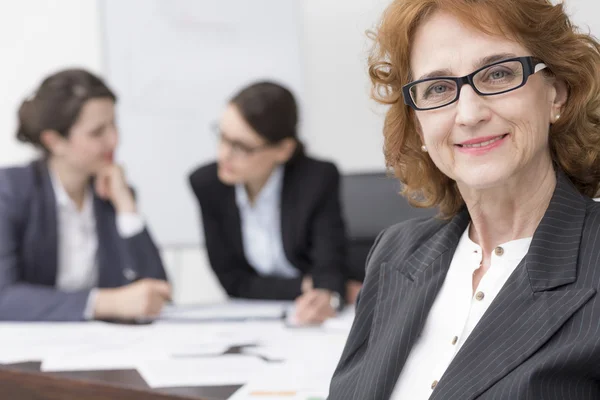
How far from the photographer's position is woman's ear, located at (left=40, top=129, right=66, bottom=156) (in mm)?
2871

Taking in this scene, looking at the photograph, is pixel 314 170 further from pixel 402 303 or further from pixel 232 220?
pixel 402 303

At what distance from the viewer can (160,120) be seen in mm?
4402

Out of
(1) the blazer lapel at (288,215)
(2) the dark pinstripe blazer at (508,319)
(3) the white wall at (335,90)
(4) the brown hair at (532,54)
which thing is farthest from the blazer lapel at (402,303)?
(3) the white wall at (335,90)

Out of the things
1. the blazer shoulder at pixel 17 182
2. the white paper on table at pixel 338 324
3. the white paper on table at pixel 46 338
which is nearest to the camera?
the white paper on table at pixel 46 338

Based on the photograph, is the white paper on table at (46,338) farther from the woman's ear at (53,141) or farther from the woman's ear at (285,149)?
the woman's ear at (285,149)

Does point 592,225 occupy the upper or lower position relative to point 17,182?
upper

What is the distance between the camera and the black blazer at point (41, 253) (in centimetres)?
249

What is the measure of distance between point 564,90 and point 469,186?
0.77 ft

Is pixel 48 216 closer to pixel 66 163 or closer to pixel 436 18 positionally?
pixel 66 163

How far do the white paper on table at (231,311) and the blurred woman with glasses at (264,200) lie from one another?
0.15 metres

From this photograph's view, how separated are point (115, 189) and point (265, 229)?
2.08 feet

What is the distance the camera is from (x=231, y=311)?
2.53m

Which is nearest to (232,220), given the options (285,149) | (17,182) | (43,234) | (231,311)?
(285,149)

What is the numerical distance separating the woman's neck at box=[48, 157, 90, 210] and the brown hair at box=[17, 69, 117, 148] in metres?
0.10
